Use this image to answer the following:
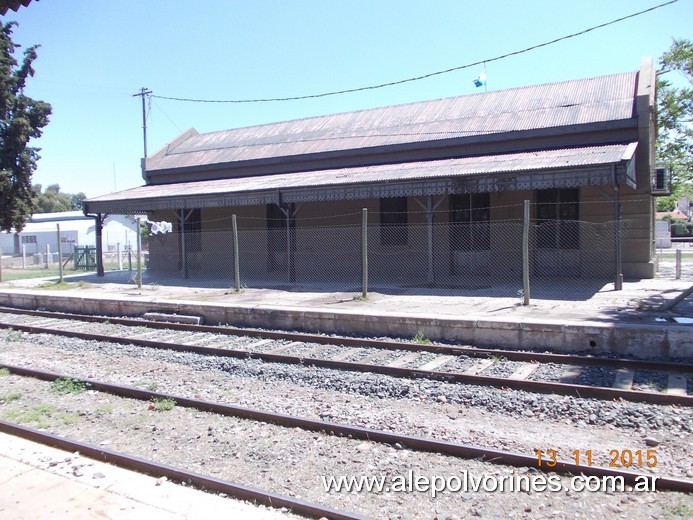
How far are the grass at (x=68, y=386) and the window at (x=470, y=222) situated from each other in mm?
12410

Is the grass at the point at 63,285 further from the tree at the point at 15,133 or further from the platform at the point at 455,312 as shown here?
the tree at the point at 15,133

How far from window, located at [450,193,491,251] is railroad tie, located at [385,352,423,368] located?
9.16 meters

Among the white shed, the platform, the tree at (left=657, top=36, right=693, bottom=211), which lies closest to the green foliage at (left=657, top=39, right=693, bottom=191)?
the tree at (left=657, top=36, right=693, bottom=211)

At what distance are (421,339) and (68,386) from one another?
5.51m

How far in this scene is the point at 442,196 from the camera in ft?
57.9

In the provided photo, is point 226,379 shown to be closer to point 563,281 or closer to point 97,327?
point 97,327

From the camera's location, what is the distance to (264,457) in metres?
5.09

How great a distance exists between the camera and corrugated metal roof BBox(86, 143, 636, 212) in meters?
13.9

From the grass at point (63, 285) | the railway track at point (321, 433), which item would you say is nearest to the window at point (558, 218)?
the railway track at point (321, 433)

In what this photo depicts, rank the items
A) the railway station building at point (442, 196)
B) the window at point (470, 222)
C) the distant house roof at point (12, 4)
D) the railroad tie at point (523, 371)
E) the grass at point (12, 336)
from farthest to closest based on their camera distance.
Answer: the window at point (470, 222), the railway station building at point (442, 196), the grass at point (12, 336), the railroad tie at point (523, 371), the distant house roof at point (12, 4)

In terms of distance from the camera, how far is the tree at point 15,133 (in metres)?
24.6

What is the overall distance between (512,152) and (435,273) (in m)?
4.44

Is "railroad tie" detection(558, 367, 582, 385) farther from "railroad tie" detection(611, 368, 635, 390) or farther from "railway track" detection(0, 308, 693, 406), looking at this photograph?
"railroad tie" detection(611, 368, 635, 390)

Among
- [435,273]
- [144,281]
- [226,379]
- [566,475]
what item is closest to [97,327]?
[226,379]
